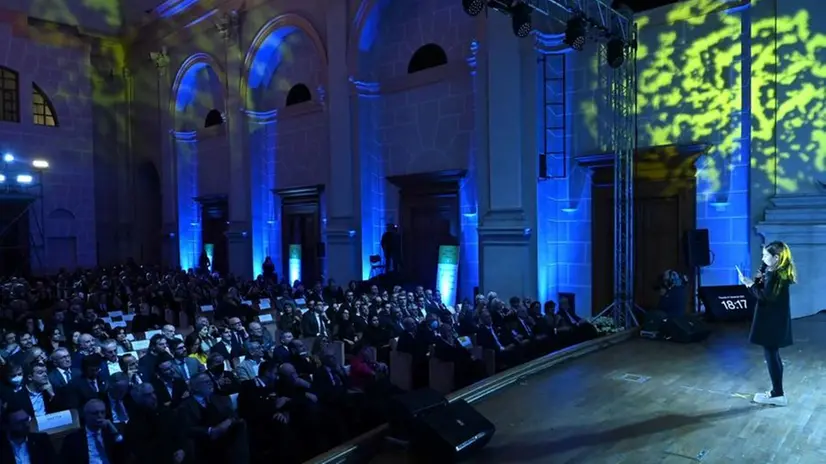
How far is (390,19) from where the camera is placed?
50.9ft

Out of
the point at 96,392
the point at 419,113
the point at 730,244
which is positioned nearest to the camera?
the point at 96,392

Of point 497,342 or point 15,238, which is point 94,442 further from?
point 15,238

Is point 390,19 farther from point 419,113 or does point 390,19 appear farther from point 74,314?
point 74,314

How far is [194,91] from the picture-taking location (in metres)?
22.4

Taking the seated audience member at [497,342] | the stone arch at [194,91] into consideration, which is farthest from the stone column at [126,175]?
the seated audience member at [497,342]

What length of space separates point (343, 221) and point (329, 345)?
26.8 ft

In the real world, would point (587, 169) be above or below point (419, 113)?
below

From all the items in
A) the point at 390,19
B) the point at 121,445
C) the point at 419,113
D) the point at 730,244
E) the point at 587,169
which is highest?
the point at 390,19

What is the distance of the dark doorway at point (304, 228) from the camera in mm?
17672

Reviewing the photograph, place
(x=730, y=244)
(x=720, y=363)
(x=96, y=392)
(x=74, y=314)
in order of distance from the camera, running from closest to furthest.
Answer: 1. (x=96, y=392)
2. (x=720, y=363)
3. (x=74, y=314)
4. (x=730, y=244)

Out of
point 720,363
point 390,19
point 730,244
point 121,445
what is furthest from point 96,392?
point 390,19

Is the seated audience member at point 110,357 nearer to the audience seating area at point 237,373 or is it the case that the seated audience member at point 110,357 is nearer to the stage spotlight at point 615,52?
the audience seating area at point 237,373

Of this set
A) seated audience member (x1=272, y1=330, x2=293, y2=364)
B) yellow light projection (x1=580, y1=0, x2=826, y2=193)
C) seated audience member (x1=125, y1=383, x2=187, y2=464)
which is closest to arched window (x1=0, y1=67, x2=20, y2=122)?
seated audience member (x1=272, y1=330, x2=293, y2=364)

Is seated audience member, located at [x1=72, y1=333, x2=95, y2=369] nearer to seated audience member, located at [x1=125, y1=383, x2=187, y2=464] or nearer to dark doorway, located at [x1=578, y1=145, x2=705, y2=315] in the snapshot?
seated audience member, located at [x1=125, y1=383, x2=187, y2=464]
